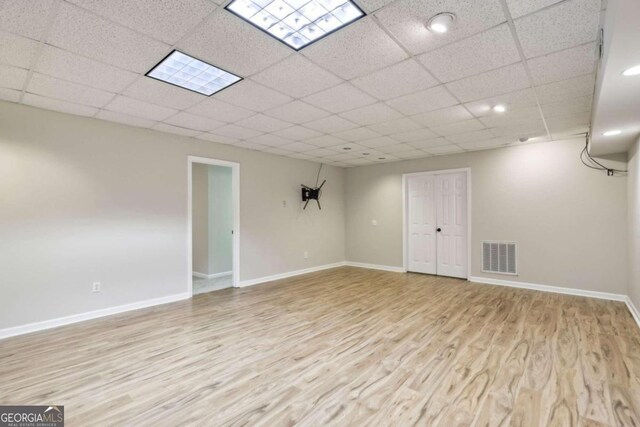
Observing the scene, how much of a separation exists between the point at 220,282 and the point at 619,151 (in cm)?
686

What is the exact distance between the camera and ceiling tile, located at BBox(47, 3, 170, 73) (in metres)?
1.95

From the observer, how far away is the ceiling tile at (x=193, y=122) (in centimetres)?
385

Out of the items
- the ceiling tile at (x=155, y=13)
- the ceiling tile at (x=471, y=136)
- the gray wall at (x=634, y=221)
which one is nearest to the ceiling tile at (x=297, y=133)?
the ceiling tile at (x=471, y=136)

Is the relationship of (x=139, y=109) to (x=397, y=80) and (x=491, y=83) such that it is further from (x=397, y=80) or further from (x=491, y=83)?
(x=491, y=83)

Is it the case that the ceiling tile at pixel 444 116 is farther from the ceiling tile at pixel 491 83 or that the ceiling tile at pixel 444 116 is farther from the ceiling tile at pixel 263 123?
the ceiling tile at pixel 263 123

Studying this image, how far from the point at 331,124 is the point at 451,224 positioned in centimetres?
362

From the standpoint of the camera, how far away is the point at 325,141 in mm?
5031

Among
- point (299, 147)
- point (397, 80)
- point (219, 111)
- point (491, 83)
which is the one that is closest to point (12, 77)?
point (219, 111)

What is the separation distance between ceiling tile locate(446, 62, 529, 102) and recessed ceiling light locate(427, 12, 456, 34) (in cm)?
91

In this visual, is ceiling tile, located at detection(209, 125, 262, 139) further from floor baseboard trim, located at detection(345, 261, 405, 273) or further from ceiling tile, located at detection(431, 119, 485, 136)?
floor baseboard trim, located at detection(345, 261, 405, 273)

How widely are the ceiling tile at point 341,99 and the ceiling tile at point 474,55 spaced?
2.50ft

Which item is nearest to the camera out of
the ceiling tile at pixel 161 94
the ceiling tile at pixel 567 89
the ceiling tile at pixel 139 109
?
the ceiling tile at pixel 567 89

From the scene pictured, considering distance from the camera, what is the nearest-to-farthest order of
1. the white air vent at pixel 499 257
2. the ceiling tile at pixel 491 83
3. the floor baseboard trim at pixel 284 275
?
the ceiling tile at pixel 491 83, the white air vent at pixel 499 257, the floor baseboard trim at pixel 284 275

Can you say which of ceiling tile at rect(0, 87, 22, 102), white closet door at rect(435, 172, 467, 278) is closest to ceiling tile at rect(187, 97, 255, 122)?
ceiling tile at rect(0, 87, 22, 102)
